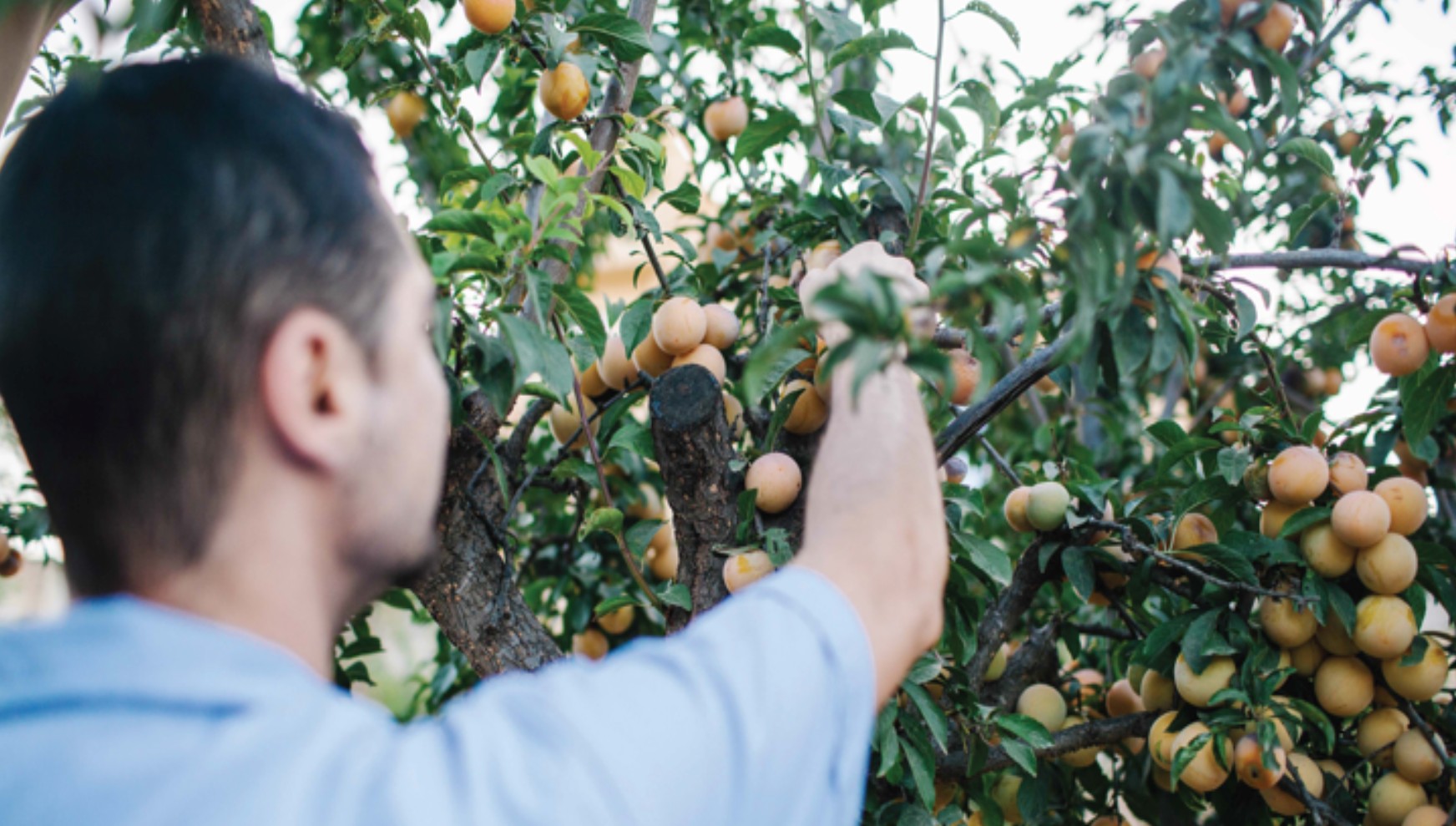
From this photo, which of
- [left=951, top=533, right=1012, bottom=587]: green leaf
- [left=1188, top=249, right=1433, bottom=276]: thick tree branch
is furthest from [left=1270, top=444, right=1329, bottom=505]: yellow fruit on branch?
[left=951, top=533, right=1012, bottom=587]: green leaf

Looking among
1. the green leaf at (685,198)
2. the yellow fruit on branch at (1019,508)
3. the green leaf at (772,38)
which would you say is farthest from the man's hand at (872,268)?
the green leaf at (772,38)

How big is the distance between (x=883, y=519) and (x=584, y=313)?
2.52 feet

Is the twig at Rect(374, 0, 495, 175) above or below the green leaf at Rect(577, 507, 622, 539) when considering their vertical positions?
above

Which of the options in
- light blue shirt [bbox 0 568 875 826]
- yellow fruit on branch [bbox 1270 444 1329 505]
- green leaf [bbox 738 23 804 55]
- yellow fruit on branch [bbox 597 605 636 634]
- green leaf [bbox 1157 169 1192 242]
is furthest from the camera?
yellow fruit on branch [bbox 597 605 636 634]

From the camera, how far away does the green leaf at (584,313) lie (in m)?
1.34

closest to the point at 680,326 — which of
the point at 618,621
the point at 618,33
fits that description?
the point at 618,33

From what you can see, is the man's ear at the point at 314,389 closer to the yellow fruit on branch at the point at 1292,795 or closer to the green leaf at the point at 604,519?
the green leaf at the point at 604,519

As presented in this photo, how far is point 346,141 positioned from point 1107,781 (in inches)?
67.6

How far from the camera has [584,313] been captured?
1.36 meters

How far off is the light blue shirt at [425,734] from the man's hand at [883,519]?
5 cm

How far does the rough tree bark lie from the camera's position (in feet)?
4.59

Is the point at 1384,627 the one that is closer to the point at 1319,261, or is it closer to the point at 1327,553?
the point at 1327,553

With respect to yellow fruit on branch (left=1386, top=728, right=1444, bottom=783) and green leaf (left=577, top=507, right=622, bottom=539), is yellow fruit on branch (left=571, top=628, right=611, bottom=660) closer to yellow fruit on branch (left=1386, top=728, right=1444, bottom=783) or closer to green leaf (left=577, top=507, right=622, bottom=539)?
green leaf (left=577, top=507, right=622, bottom=539)

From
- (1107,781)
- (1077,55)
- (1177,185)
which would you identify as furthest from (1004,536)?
(1177,185)
